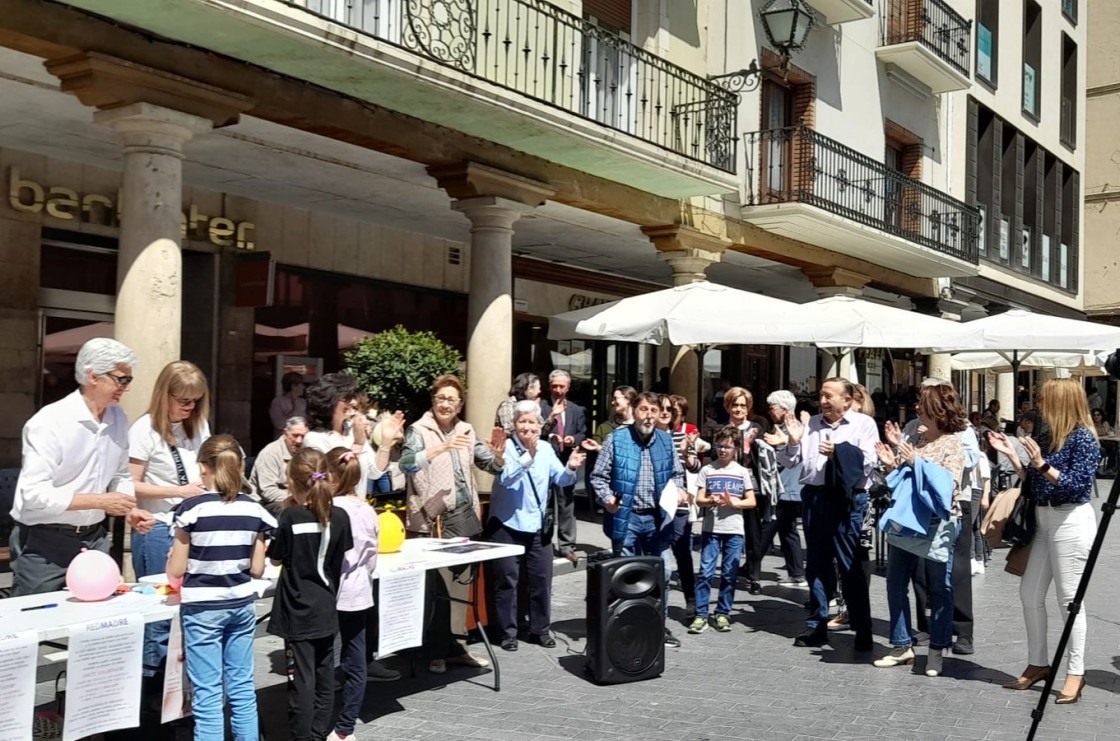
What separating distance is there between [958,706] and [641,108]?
30.2 ft

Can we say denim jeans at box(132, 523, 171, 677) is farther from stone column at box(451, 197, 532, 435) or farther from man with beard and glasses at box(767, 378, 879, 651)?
stone column at box(451, 197, 532, 435)

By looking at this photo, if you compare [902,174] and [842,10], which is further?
[902,174]

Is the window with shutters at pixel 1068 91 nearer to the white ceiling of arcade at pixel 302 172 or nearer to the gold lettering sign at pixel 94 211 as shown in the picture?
the white ceiling of arcade at pixel 302 172

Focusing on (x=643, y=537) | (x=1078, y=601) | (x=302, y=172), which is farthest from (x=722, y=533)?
(x=302, y=172)

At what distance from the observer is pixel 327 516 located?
16.7 ft

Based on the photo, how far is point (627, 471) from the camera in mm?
7594

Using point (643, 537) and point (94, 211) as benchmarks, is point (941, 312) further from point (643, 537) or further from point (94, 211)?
point (94, 211)

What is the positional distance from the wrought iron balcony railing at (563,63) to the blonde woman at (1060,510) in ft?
18.9

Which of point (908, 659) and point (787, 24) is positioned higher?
point (787, 24)

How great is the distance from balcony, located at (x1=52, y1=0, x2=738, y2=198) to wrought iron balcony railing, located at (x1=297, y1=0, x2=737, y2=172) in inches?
0.8

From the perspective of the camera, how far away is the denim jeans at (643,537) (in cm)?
759

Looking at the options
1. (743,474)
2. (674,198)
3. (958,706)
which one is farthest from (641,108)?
(958,706)

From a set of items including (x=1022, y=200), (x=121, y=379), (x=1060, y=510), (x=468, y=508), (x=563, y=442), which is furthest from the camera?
(x=1022, y=200)

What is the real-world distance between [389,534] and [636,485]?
1990 mm
